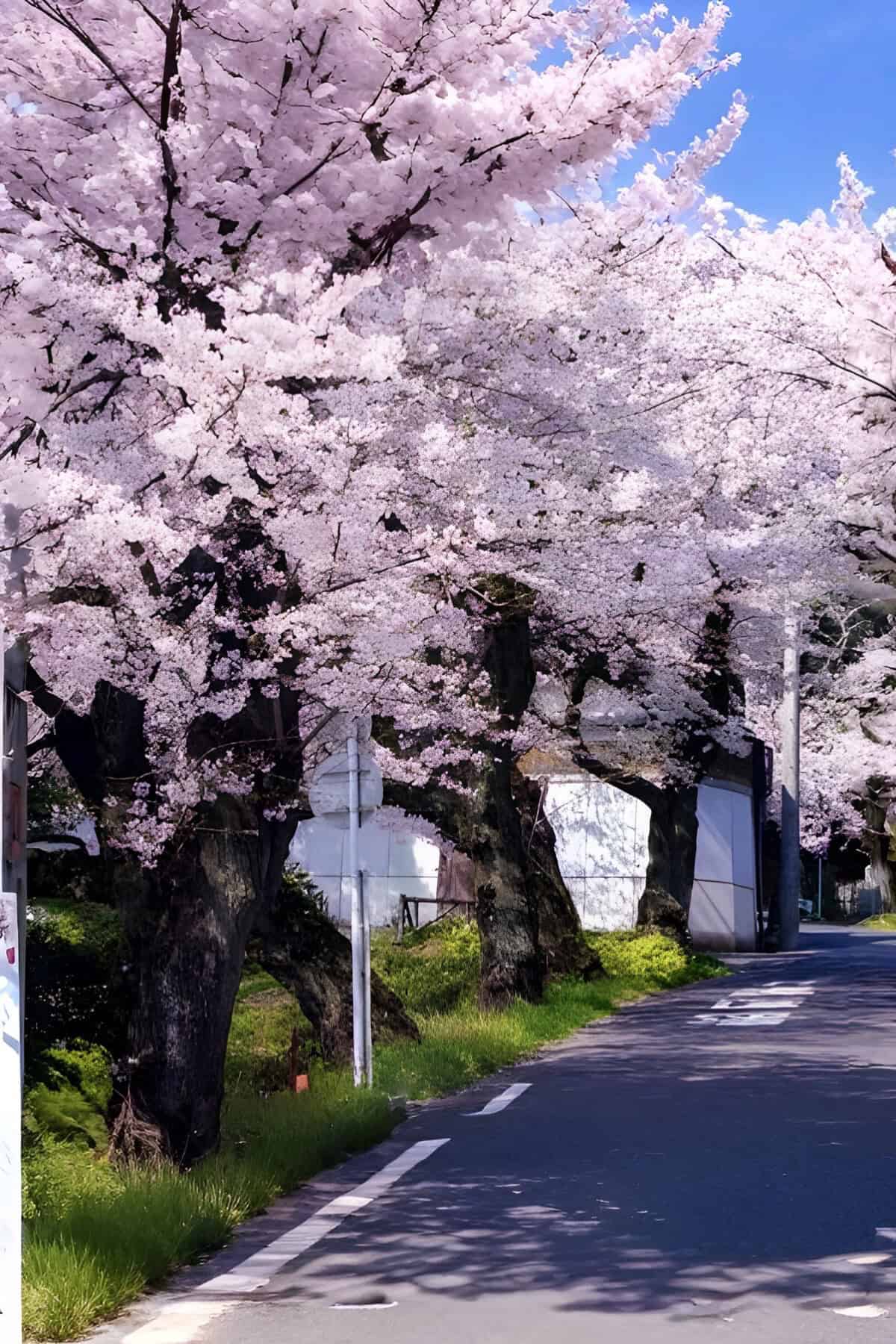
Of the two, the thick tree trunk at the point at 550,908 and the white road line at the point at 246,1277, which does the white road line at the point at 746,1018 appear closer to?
the thick tree trunk at the point at 550,908

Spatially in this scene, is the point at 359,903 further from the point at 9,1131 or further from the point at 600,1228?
the point at 9,1131

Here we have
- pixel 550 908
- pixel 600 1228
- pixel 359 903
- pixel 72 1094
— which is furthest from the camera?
pixel 550 908

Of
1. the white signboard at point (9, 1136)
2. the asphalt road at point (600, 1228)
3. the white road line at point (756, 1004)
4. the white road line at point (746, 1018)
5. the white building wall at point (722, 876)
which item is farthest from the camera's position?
the white building wall at point (722, 876)

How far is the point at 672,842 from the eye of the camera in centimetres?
3709

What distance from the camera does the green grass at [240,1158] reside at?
742cm

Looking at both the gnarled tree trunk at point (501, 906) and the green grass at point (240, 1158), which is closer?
the green grass at point (240, 1158)

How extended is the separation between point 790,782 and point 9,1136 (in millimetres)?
34613

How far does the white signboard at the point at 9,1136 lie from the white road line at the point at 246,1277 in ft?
3.58

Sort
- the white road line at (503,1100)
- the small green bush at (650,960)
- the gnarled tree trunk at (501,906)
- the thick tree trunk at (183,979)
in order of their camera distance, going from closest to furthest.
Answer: the thick tree trunk at (183,979) → the white road line at (503,1100) → the gnarled tree trunk at (501,906) → the small green bush at (650,960)

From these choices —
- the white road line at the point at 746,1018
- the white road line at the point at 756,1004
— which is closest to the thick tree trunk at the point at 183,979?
the white road line at the point at 746,1018

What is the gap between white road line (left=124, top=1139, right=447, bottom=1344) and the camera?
6918 millimetres

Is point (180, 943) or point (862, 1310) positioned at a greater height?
point (180, 943)

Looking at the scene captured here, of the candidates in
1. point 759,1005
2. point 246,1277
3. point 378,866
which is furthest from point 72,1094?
point 378,866

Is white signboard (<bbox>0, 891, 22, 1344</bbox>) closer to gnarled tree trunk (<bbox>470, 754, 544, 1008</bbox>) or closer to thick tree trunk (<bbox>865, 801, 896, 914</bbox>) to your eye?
gnarled tree trunk (<bbox>470, 754, 544, 1008</bbox>)
